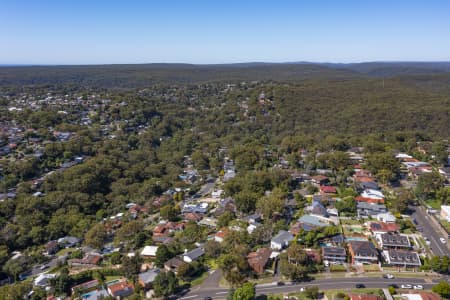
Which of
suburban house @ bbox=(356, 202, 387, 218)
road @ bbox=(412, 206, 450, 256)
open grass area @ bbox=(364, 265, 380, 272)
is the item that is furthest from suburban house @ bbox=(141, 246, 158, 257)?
road @ bbox=(412, 206, 450, 256)

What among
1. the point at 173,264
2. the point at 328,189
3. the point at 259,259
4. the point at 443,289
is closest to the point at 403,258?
the point at 443,289

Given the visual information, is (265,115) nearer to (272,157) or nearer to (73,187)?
(272,157)

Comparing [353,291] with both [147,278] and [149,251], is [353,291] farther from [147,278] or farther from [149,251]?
[149,251]

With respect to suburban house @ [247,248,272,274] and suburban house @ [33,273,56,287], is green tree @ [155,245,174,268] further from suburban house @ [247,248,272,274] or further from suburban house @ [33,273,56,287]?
suburban house @ [33,273,56,287]

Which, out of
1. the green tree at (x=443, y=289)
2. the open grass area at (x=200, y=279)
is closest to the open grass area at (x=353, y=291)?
the green tree at (x=443, y=289)

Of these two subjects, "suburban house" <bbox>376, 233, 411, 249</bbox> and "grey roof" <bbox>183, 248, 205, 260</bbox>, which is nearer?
"suburban house" <bbox>376, 233, 411, 249</bbox>
